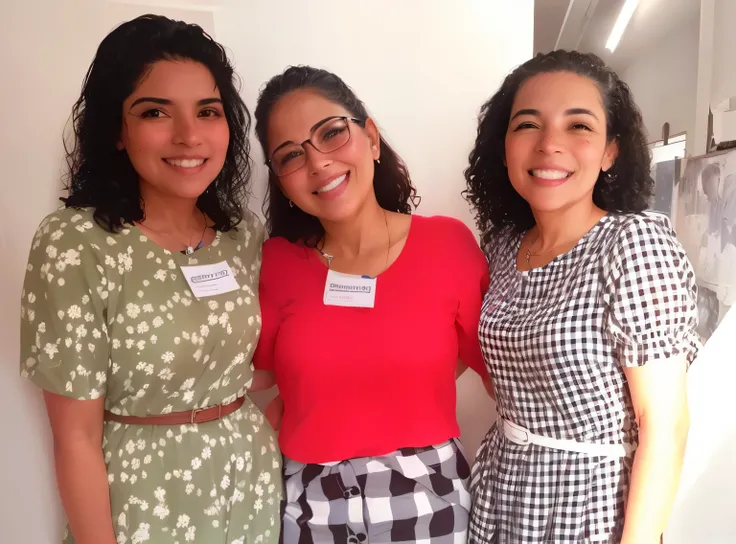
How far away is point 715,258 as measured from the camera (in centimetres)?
153

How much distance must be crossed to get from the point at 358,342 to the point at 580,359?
0.55m

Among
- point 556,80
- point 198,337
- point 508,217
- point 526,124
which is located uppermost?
point 556,80

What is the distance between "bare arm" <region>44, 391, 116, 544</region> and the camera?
43.8 inches

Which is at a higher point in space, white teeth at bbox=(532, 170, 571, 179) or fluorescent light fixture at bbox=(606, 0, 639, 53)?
fluorescent light fixture at bbox=(606, 0, 639, 53)

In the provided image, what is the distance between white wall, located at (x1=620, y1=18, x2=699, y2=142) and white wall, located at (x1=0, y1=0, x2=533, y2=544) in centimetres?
41

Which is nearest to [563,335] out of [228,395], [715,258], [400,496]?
[400,496]

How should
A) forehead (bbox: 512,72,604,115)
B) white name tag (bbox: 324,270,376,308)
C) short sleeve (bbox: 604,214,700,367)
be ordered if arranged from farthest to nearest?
white name tag (bbox: 324,270,376,308) < forehead (bbox: 512,72,604,115) < short sleeve (bbox: 604,214,700,367)

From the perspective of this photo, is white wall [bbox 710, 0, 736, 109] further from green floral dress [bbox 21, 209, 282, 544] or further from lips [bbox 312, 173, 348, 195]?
green floral dress [bbox 21, 209, 282, 544]

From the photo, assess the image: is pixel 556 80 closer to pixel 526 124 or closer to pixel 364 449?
pixel 526 124

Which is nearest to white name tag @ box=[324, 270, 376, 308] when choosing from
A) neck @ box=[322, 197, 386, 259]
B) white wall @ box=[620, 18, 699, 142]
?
neck @ box=[322, 197, 386, 259]

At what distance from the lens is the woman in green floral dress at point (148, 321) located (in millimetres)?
1105

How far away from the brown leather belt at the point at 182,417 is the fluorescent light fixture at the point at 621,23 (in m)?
1.63

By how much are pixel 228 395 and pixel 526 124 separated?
1.05m

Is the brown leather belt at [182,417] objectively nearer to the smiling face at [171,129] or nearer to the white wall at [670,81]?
the smiling face at [171,129]
